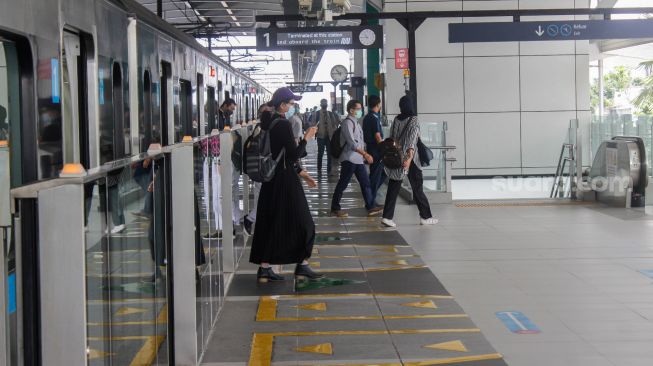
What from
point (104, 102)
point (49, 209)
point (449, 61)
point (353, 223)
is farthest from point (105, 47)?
point (449, 61)

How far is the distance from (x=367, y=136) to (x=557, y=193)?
4585 mm

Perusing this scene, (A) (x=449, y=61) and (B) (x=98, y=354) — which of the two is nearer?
(B) (x=98, y=354)

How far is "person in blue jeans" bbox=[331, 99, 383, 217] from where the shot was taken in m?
14.0

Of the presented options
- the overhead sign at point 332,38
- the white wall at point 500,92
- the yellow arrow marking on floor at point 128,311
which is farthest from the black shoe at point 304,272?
the white wall at point 500,92

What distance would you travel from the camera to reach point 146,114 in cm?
780

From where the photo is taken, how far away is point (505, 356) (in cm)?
607

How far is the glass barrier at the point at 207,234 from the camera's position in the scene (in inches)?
243

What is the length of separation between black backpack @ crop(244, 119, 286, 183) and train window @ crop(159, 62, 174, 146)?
1.03 m

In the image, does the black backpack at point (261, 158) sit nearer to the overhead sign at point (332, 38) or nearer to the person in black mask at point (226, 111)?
the person in black mask at point (226, 111)

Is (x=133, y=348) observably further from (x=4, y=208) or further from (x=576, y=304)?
(x=576, y=304)

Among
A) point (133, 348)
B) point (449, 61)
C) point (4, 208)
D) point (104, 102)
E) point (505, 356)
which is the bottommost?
point (505, 356)

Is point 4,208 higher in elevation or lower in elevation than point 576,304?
higher

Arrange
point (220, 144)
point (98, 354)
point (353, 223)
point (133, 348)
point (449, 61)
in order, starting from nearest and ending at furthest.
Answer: point (98, 354) < point (133, 348) < point (220, 144) < point (353, 223) < point (449, 61)

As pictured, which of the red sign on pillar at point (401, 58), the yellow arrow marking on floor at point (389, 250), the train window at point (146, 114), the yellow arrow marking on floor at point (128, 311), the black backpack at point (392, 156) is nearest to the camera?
the yellow arrow marking on floor at point (128, 311)
